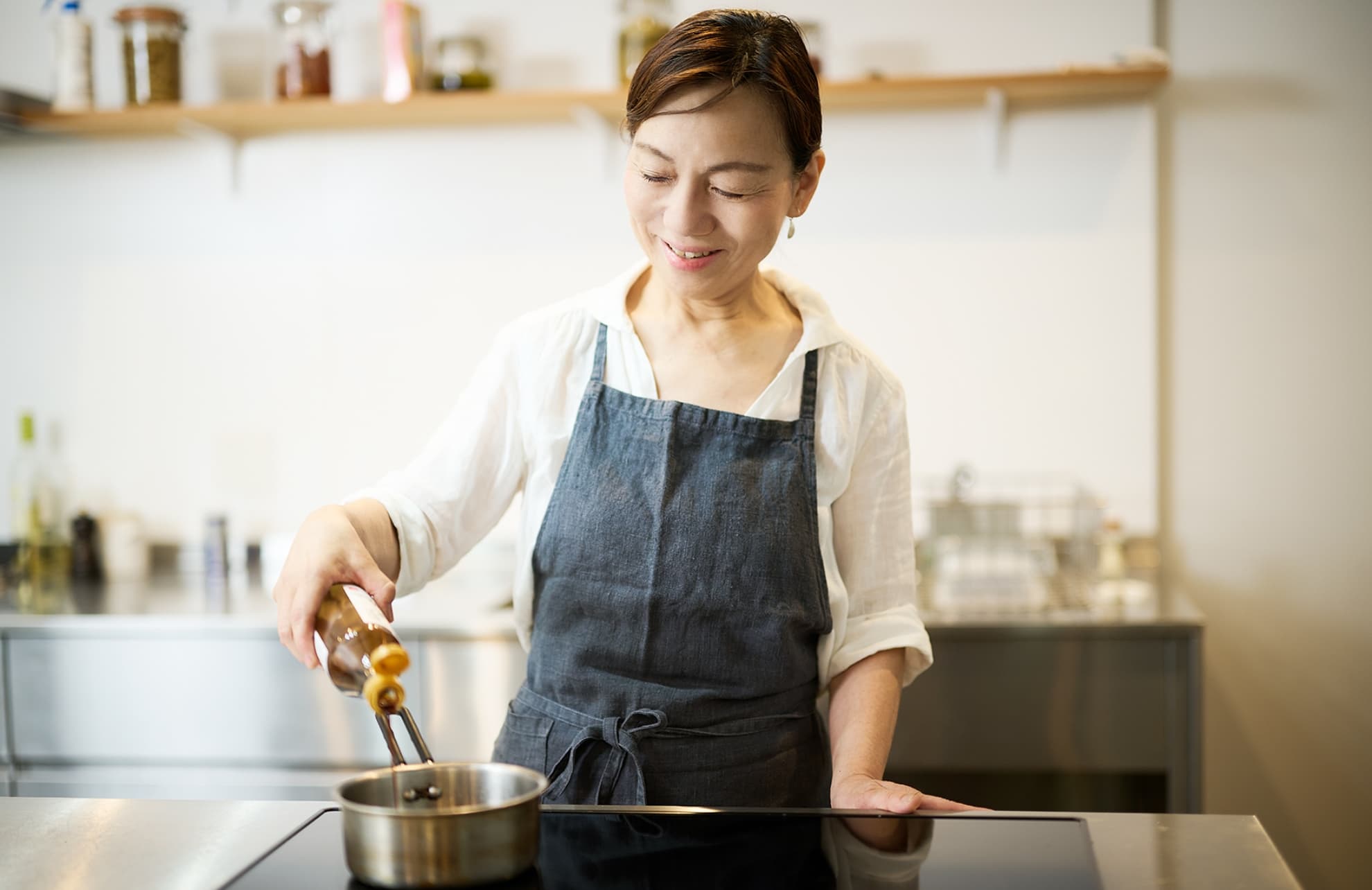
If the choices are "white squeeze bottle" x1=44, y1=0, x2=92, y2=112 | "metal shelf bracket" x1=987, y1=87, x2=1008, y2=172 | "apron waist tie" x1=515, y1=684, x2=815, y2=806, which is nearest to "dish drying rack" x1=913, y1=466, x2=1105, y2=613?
"metal shelf bracket" x1=987, y1=87, x2=1008, y2=172

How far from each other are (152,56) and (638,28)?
1.06 metres

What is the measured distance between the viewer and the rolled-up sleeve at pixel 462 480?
1212 millimetres

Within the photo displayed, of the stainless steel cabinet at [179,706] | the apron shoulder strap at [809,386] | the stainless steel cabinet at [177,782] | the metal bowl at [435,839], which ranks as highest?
the apron shoulder strap at [809,386]

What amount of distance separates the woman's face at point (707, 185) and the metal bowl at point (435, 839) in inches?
22.7

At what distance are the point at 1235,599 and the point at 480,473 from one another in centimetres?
193

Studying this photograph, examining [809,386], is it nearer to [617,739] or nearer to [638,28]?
[617,739]

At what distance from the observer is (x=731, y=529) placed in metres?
1.25

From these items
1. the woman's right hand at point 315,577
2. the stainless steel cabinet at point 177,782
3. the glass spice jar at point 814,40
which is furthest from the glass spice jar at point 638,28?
the woman's right hand at point 315,577

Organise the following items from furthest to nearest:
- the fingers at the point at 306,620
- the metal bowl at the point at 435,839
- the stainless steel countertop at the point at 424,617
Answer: the stainless steel countertop at the point at 424,617
the fingers at the point at 306,620
the metal bowl at the point at 435,839

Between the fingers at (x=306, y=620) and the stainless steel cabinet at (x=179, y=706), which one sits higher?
the fingers at (x=306, y=620)

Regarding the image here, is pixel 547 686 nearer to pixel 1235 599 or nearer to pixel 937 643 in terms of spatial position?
pixel 937 643

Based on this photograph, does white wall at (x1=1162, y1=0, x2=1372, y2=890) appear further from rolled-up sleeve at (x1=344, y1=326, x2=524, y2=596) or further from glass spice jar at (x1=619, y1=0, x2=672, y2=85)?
rolled-up sleeve at (x1=344, y1=326, x2=524, y2=596)

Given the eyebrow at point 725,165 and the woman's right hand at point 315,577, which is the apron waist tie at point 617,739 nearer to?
the woman's right hand at point 315,577

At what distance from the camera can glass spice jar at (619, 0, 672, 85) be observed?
2.44m
